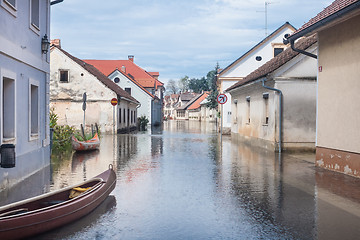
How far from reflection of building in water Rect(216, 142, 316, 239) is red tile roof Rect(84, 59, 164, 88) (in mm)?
48212

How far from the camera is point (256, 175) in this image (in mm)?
10938

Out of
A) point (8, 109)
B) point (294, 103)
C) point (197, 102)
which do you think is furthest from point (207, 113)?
point (8, 109)

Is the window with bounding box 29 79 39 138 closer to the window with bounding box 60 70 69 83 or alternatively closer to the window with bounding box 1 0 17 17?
the window with bounding box 1 0 17 17

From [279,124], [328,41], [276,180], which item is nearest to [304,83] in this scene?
[279,124]

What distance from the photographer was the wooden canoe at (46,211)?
16.2 feet

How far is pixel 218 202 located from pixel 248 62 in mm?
26881

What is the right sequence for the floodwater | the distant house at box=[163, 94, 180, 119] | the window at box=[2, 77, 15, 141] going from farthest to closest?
the distant house at box=[163, 94, 180, 119] → the window at box=[2, 77, 15, 141] → the floodwater

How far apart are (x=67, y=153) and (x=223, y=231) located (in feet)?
40.6

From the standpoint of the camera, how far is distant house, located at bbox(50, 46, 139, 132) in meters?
30.6

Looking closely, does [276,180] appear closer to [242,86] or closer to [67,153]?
[67,153]

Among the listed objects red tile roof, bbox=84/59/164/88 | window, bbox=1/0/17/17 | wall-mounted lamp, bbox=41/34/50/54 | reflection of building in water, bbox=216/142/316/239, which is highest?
red tile roof, bbox=84/59/164/88

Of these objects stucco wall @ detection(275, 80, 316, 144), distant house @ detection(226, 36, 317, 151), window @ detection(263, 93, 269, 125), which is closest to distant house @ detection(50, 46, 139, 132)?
window @ detection(263, 93, 269, 125)

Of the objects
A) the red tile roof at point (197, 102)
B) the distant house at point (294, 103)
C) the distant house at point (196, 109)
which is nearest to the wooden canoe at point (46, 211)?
the distant house at point (294, 103)

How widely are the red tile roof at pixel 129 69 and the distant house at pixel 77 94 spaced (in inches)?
1146
